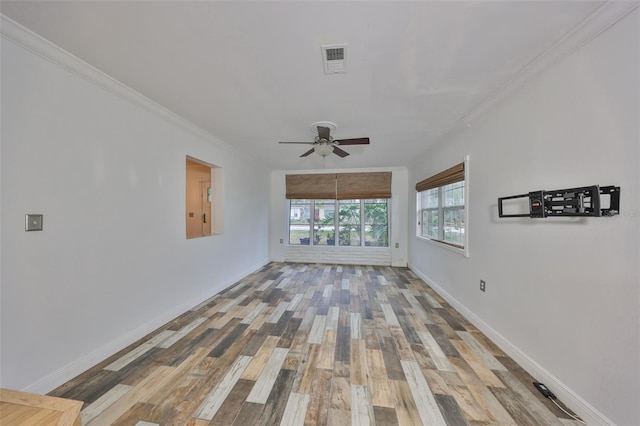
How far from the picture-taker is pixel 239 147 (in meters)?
4.14

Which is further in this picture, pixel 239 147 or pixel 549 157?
pixel 239 147

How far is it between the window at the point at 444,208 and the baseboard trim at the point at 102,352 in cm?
368

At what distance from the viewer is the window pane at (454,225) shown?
10.8 ft

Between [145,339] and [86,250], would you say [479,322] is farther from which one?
[86,250]

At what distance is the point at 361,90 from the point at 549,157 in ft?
5.15

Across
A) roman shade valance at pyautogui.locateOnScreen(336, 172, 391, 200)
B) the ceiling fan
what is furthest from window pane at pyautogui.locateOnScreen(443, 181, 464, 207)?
roman shade valance at pyautogui.locateOnScreen(336, 172, 391, 200)

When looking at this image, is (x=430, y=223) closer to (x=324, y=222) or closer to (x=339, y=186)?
(x=339, y=186)

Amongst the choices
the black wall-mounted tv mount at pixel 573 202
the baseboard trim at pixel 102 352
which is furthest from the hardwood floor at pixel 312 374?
the black wall-mounted tv mount at pixel 573 202

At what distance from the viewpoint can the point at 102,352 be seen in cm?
204

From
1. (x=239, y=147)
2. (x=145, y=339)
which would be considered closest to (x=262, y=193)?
(x=239, y=147)

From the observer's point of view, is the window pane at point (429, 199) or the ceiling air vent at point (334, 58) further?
the window pane at point (429, 199)

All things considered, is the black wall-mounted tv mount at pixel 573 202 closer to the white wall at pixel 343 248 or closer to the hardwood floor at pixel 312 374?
the hardwood floor at pixel 312 374

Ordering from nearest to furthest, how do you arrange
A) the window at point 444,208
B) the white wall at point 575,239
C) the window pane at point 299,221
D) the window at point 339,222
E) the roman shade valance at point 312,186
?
the white wall at point 575,239
the window at point 444,208
the roman shade valance at point 312,186
the window at point 339,222
the window pane at point 299,221

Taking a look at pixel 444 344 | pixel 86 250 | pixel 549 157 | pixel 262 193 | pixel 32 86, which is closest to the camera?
pixel 32 86
